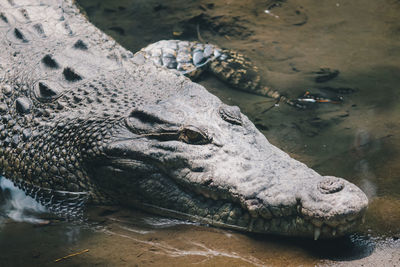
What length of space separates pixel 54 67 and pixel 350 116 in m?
2.68

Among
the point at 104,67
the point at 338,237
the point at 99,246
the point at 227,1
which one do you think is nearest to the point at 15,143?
the point at 104,67

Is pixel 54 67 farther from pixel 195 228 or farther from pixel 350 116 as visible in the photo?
pixel 350 116

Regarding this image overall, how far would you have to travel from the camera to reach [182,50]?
5.55 metres

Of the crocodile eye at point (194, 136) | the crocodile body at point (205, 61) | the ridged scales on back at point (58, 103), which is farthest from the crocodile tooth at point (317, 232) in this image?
the crocodile body at point (205, 61)

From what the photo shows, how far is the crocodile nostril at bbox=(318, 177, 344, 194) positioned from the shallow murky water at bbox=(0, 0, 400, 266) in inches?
14.3

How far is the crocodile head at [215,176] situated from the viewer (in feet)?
9.01

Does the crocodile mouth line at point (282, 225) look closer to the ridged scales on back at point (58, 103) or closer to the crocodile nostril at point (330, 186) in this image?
the crocodile nostril at point (330, 186)

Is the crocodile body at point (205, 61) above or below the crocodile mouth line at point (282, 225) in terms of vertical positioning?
above

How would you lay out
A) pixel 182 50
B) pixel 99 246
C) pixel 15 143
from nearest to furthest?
1. pixel 99 246
2. pixel 15 143
3. pixel 182 50

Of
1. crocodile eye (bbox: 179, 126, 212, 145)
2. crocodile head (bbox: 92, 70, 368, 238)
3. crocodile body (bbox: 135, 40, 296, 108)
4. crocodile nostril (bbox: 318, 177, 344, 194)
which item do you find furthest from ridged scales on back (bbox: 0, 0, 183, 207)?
crocodile nostril (bbox: 318, 177, 344, 194)

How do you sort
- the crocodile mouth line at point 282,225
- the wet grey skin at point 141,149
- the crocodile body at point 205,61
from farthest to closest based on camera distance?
the crocodile body at point 205,61 < the wet grey skin at point 141,149 < the crocodile mouth line at point 282,225

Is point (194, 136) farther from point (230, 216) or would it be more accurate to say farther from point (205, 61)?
point (205, 61)

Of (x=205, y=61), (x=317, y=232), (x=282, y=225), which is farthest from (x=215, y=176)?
(x=205, y=61)

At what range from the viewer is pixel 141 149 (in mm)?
3404
